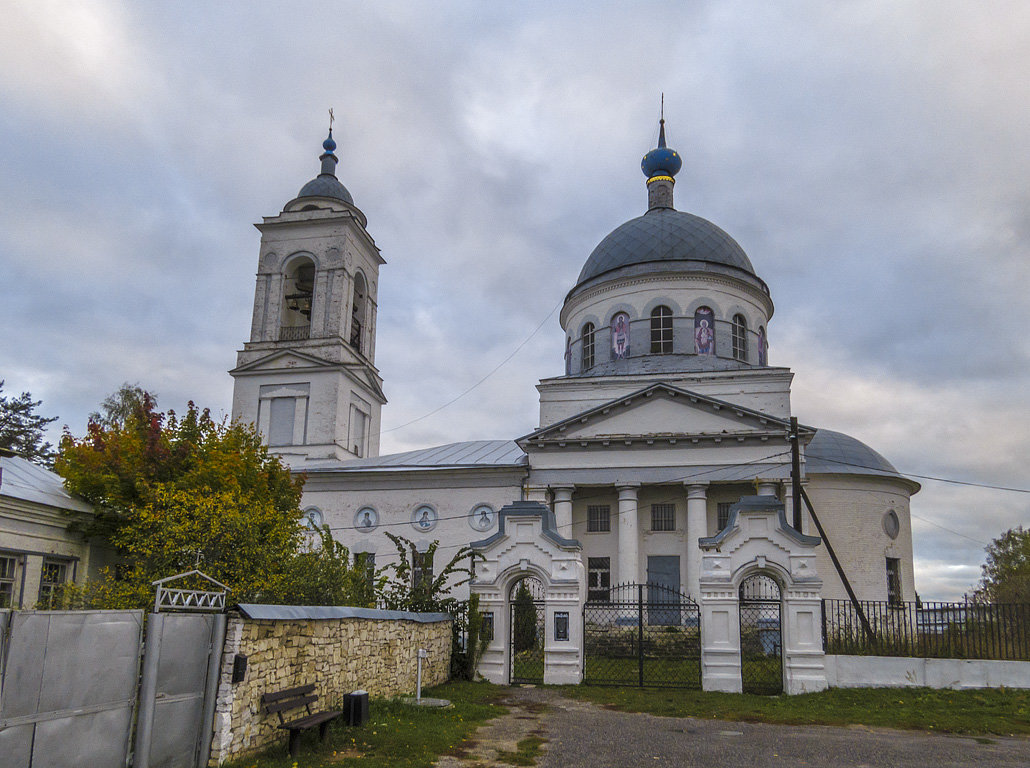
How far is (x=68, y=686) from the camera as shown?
7.07 metres

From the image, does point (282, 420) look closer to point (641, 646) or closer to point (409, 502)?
point (409, 502)

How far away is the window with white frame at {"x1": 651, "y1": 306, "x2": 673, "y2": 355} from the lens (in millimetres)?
32062

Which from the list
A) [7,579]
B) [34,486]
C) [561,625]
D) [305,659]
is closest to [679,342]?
[561,625]

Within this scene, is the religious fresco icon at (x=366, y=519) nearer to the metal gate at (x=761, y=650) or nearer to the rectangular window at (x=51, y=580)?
the metal gate at (x=761, y=650)

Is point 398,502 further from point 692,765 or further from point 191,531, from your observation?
point 692,765

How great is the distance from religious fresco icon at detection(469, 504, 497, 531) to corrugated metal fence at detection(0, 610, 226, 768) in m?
19.6

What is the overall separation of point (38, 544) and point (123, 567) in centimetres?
154

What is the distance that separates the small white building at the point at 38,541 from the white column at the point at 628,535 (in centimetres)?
1475

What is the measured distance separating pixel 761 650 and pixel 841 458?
11744mm

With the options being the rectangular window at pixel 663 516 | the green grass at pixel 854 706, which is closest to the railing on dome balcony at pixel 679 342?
the rectangular window at pixel 663 516

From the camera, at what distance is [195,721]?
327 inches

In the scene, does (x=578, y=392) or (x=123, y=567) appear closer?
(x=123, y=567)

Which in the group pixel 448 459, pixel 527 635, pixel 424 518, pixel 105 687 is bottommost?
pixel 527 635

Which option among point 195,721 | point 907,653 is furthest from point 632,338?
point 195,721
